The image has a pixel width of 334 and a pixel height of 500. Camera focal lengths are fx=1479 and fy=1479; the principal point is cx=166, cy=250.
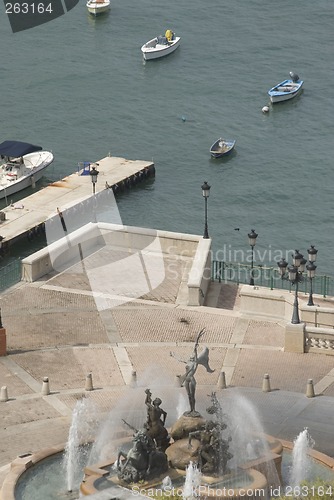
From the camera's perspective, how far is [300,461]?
46938 millimetres

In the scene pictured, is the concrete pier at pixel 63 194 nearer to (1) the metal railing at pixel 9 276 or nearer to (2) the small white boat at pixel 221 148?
(2) the small white boat at pixel 221 148

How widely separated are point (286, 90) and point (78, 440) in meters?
76.9

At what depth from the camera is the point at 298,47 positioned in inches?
5335

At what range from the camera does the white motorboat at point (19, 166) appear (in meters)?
99.5

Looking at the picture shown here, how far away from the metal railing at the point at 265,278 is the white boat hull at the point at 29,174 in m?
22.2

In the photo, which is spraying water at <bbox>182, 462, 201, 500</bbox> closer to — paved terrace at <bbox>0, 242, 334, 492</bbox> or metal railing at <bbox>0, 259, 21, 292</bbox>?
paved terrace at <bbox>0, 242, 334, 492</bbox>

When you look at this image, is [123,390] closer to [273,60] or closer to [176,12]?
[273,60]

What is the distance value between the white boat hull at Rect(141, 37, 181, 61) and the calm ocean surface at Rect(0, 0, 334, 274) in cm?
73

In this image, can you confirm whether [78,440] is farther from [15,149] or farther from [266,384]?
[15,149]

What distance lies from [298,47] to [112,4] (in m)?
22.5

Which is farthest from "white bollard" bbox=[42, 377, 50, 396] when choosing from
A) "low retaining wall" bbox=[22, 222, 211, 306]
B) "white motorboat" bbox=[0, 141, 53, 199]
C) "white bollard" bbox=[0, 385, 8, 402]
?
"white motorboat" bbox=[0, 141, 53, 199]

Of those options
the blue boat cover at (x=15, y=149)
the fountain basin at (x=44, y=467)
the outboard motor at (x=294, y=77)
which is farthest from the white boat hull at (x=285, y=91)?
the fountain basin at (x=44, y=467)

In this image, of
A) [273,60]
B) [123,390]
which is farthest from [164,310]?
[273,60]

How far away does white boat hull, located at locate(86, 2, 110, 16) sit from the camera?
5640 inches
